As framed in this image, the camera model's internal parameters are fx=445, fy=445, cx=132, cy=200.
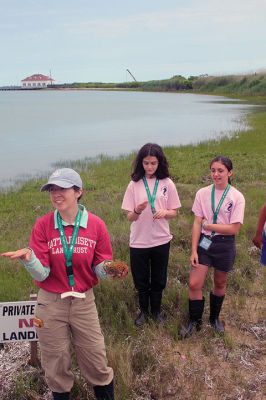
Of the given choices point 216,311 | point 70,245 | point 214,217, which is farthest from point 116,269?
point 216,311

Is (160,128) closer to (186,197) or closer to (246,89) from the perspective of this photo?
(186,197)

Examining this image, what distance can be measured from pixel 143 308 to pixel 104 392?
142cm

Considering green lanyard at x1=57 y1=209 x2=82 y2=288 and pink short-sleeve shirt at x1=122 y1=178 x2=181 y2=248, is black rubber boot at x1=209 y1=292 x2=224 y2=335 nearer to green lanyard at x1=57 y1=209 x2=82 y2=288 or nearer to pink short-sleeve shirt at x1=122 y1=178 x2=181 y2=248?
pink short-sleeve shirt at x1=122 y1=178 x2=181 y2=248

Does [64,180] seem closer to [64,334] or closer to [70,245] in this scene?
[70,245]

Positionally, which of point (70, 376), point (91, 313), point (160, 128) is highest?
point (91, 313)

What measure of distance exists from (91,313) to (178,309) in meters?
1.87

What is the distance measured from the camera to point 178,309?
15.3 ft

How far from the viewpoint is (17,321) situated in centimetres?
346

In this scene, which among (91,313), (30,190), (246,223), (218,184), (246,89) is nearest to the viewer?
(91,313)

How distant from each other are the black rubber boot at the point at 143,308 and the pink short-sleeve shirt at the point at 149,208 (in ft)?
1.91

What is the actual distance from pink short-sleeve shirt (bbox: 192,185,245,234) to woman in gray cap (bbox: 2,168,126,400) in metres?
1.34

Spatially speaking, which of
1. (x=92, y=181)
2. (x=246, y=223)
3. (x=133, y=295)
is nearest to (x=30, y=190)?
(x=92, y=181)

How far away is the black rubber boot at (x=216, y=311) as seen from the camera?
167 inches

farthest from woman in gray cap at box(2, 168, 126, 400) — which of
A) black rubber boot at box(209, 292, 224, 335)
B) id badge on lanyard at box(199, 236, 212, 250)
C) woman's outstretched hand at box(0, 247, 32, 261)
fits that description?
black rubber boot at box(209, 292, 224, 335)
